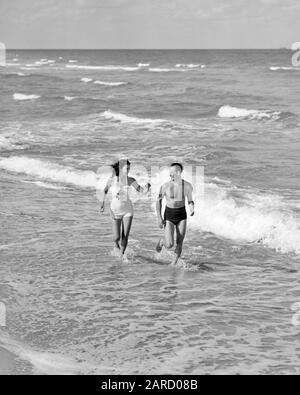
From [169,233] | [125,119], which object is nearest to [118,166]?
[169,233]

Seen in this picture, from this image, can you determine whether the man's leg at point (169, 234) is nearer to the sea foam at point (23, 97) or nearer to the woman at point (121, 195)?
the woman at point (121, 195)

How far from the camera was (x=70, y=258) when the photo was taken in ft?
34.3

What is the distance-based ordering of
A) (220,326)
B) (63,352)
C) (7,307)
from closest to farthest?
(63,352), (220,326), (7,307)

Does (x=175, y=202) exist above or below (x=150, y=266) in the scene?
above

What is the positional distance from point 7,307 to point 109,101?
34.2m

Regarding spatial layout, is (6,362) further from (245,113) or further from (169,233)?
(245,113)

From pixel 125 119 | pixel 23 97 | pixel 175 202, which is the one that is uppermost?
pixel 23 97

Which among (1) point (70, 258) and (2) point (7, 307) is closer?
(2) point (7, 307)
